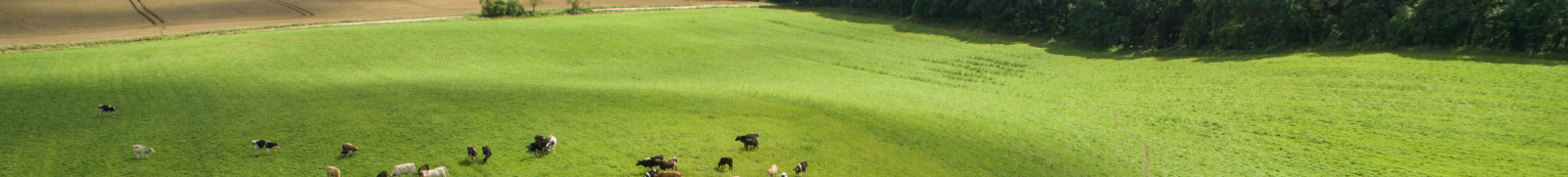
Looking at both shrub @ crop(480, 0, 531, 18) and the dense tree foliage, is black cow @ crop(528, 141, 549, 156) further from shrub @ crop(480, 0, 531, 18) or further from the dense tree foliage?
shrub @ crop(480, 0, 531, 18)

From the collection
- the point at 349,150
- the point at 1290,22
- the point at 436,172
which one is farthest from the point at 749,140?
the point at 1290,22

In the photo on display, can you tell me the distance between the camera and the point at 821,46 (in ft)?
185

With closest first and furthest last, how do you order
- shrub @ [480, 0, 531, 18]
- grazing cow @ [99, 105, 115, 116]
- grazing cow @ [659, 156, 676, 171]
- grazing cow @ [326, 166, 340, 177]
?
grazing cow @ [326, 166, 340, 177], grazing cow @ [659, 156, 676, 171], grazing cow @ [99, 105, 115, 116], shrub @ [480, 0, 531, 18]

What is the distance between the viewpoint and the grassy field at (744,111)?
23.6m

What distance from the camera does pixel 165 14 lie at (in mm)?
68188

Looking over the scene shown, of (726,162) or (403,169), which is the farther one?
(726,162)

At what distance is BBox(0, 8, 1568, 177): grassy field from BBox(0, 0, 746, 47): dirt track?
1892cm

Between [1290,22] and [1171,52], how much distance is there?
7.46 metres

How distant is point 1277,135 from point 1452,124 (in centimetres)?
767

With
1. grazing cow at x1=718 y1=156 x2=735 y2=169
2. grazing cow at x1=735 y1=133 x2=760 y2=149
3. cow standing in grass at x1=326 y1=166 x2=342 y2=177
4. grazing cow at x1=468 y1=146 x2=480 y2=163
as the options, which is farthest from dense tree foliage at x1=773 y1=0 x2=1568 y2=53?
cow standing in grass at x1=326 y1=166 x2=342 y2=177

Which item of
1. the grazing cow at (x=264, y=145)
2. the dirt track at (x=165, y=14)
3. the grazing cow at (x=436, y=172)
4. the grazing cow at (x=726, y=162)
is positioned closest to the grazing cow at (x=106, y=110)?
the grazing cow at (x=264, y=145)

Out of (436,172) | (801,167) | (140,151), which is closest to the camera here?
(436,172)

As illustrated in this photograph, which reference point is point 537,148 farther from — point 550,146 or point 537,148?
point 550,146

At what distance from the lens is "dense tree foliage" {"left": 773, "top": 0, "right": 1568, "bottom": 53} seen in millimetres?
43469
